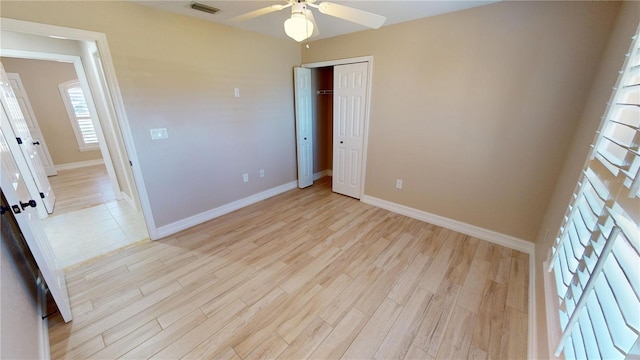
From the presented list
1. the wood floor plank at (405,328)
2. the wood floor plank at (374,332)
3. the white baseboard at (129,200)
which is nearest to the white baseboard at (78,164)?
the white baseboard at (129,200)

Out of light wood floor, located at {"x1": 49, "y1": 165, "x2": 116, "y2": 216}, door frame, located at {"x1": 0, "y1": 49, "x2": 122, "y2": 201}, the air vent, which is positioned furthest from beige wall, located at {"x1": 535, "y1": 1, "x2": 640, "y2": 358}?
light wood floor, located at {"x1": 49, "y1": 165, "x2": 116, "y2": 216}

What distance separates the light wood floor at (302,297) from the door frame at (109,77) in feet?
1.78

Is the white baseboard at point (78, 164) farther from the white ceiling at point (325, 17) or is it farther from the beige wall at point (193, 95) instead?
the white ceiling at point (325, 17)

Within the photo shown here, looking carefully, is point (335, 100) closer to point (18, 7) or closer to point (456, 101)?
point (456, 101)

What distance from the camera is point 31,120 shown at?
15.2 feet

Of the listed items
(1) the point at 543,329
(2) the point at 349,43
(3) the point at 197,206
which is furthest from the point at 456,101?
(3) the point at 197,206

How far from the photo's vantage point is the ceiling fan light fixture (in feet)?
4.80

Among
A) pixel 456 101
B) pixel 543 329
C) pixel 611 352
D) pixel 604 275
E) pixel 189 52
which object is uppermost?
pixel 189 52

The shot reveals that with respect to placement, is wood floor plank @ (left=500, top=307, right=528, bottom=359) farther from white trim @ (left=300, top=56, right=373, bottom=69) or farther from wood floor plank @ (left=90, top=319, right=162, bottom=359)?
white trim @ (left=300, top=56, right=373, bottom=69)

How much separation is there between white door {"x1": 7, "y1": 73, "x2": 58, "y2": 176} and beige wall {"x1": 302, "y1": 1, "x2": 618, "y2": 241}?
6029 mm

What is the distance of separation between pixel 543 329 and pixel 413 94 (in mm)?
2352

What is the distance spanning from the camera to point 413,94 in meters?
2.76

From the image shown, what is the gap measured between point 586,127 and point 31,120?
326 inches

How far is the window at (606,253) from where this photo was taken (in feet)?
2.35
